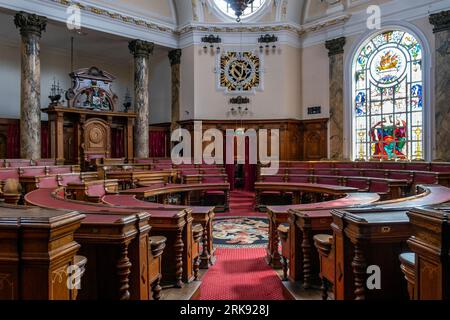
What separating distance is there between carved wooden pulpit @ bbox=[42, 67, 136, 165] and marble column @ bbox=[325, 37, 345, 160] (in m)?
8.13

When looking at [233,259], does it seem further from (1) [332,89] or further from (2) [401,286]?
(1) [332,89]

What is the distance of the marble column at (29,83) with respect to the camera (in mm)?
11461

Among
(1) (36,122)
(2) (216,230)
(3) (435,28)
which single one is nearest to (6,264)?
(2) (216,230)

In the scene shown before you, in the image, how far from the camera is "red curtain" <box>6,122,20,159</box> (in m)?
13.6

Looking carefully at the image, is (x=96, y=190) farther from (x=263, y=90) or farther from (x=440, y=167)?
(x=263, y=90)

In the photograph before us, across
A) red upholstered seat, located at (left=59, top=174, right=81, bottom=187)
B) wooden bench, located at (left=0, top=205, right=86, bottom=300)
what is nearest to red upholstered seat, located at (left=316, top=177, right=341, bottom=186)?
red upholstered seat, located at (left=59, top=174, right=81, bottom=187)

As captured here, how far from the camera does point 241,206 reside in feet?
34.2

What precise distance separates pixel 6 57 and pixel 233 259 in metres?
14.0

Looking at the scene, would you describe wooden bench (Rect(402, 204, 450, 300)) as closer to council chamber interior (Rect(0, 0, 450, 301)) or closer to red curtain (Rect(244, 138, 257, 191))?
council chamber interior (Rect(0, 0, 450, 301))

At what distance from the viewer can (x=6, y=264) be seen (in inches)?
64.4

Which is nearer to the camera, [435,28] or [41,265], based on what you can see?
[41,265]

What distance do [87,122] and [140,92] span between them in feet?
7.90

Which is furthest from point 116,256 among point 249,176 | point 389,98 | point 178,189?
point 389,98

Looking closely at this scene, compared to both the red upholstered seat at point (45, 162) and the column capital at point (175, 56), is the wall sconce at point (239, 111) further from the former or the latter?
the red upholstered seat at point (45, 162)
